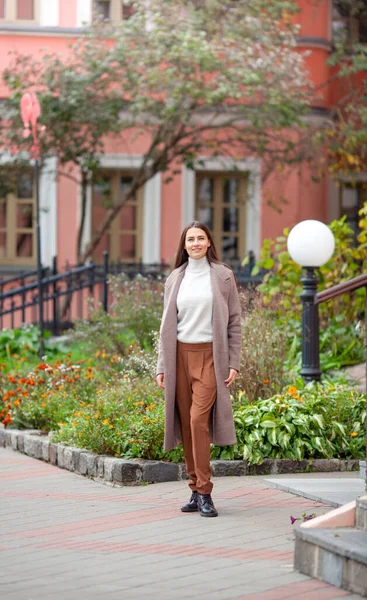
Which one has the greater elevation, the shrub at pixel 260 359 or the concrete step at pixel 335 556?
the shrub at pixel 260 359

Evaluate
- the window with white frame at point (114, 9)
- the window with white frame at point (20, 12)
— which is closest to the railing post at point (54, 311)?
the window with white frame at point (20, 12)

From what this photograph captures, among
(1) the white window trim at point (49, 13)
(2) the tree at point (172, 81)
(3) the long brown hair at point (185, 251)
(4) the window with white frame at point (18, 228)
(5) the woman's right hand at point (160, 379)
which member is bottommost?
(5) the woman's right hand at point (160, 379)

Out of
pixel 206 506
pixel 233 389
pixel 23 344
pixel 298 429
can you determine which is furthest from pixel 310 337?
pixel 23 344

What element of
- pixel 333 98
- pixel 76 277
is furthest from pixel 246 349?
pixel 333 98

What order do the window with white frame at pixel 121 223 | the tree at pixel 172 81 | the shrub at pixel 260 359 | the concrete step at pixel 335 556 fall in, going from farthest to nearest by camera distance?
1. the window with white frame at pixel 121 223
2. the tree at pixel 172 81
3. the shrub at pixel 260 359
4. the concrete step at pixel 335 556

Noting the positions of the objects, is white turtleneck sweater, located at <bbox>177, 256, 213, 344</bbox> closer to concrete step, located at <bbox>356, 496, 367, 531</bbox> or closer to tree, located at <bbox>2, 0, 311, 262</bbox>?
concrete step, located at <bbox>356, 496, 367, 531</bbox>

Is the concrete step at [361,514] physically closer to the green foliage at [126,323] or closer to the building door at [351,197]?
the green foliage at [126,323]

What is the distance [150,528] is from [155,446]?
1.83m

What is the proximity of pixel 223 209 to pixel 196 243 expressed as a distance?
13214 millimetres

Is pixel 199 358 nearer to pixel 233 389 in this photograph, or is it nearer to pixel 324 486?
pixel 324 486

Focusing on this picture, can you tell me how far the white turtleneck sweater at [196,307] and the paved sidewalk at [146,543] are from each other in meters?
1.08

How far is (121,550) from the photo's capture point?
6.66 m

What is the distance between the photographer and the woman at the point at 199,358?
761 cm

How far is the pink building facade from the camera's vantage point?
64.4 ft
